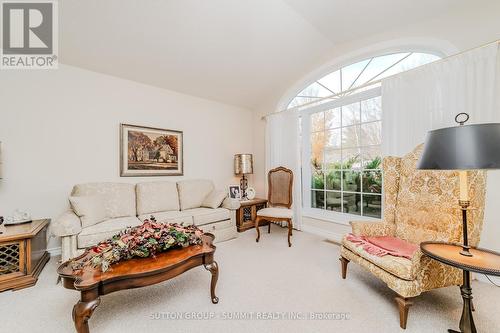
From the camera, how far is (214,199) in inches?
139

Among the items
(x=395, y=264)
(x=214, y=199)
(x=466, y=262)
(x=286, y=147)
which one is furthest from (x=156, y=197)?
(x=466, y=262)

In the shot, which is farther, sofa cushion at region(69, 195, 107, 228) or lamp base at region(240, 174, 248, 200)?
lamp base at region(240, 174, 248, 200)

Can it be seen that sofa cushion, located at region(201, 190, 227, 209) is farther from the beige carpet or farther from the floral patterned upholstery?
the floral patterned upholstery

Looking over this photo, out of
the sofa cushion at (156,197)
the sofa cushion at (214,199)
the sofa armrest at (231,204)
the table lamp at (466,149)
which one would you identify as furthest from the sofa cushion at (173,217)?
the table lamp at (466,149)

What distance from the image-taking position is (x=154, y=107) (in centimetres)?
361

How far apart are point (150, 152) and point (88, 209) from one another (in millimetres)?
1331

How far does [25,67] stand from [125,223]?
7.70ft

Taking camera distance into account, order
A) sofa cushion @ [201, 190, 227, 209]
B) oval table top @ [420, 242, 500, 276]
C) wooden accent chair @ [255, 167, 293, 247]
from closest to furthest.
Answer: oval table top @ [420, 242, 500, 276] → sofa cushion @ [201, 190, 227, 209] → wooden accent chair @ [255, 167, 293, 247]

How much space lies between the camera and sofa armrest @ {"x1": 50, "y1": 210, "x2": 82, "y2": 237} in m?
2.11

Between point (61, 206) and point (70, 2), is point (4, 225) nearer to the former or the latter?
point (61, 206)

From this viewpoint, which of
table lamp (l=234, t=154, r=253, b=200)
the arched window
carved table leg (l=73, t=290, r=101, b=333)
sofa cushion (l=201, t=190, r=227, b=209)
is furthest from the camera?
table lamp (l=234, t=154, r=253, b=200)

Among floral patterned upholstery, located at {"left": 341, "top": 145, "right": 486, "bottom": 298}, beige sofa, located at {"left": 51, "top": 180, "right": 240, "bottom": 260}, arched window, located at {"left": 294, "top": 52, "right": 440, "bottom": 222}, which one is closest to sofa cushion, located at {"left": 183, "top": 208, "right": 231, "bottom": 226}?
beige sofa, located at {"left": 51, "top": 180, "right": 240, "bottom": 260}

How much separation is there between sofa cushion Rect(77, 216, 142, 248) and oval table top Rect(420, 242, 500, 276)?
2.88m

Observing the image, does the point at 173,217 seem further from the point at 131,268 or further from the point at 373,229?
the point at 373,229
